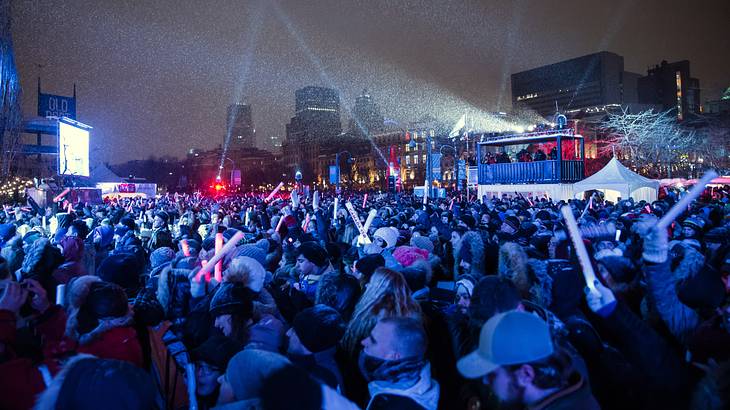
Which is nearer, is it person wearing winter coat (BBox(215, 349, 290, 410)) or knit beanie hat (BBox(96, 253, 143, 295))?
person wearing winter coat (BBox(215, 349, 290, 410))

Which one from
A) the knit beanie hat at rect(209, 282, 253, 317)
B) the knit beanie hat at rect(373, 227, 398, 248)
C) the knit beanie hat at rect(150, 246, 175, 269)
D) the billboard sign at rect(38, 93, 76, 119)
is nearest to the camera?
the knit beanie hat at rect(209, 282, 253, 317)

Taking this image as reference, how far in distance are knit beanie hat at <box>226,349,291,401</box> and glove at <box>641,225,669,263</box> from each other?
7.61 ft

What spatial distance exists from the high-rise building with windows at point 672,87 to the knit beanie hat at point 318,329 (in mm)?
117244

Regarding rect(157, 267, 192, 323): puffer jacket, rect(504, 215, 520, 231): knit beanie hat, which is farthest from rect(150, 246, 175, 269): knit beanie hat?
rect(504, 215, 520, 231): knit beanie hat

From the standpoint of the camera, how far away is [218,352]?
320cm

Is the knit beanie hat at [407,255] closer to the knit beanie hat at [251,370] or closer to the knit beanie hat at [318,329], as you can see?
the knit beanie hat at [318,329]

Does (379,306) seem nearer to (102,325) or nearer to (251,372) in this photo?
(251,372)

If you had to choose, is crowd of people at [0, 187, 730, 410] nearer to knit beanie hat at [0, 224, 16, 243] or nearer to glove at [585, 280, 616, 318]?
glove at [585, 280, 616, 318]

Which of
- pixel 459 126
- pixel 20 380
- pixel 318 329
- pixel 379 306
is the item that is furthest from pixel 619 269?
pixel 459 126

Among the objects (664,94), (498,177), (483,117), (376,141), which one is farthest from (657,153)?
(376,141)

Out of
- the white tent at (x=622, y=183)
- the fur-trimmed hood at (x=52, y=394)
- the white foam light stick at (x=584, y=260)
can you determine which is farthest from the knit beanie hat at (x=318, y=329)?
the white tent at (x=622, y=183)

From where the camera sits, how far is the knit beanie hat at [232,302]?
146 inches

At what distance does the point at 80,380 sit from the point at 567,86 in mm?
150386

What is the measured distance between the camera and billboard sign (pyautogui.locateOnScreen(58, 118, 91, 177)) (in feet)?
142
